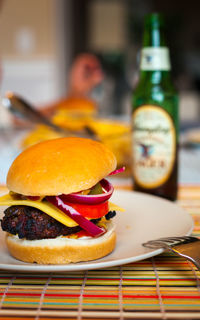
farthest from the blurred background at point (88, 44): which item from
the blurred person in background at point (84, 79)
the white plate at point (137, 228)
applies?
the white plate at point (137, 228)

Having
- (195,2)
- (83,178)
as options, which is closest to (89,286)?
(83,178)

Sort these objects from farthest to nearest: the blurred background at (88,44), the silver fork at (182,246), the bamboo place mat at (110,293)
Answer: the blurred background at (88,44) < the silver fork at (182,246) < the bamboo place mat at (110,293)

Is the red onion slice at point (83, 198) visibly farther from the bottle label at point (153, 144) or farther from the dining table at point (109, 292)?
the bottle label at point (153, 144)

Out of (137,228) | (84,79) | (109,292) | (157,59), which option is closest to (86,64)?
(84,79)

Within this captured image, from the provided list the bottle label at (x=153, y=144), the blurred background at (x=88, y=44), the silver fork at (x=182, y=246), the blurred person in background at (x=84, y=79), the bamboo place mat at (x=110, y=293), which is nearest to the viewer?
the bamboo place mat at (x=110, y=293)

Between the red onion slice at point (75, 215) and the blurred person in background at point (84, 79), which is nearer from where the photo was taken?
the red onion slice at point (75, 215)

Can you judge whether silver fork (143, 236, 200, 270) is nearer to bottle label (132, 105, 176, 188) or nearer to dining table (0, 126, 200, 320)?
dining table (0, 126, 200, 320)

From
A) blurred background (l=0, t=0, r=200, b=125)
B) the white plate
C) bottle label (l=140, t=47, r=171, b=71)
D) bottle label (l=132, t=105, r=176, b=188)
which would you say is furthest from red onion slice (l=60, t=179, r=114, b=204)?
blurred background (l=0, t=0, r=200, b=125)
